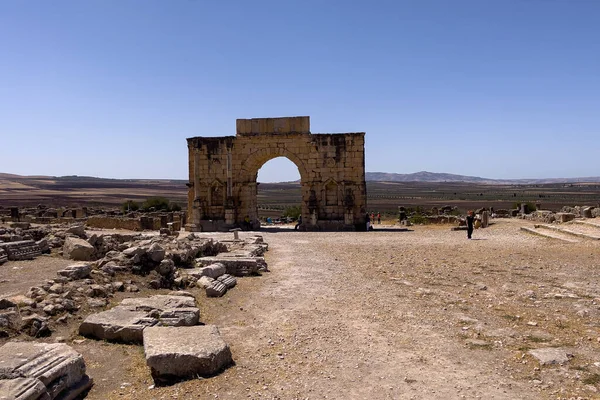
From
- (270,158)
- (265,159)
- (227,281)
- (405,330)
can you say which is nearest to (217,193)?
(265,159)

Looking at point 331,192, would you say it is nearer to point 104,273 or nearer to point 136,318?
point 104,273

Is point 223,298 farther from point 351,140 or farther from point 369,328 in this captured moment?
point 351,140

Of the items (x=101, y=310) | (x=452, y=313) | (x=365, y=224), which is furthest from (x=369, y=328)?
(x=365, y=224)

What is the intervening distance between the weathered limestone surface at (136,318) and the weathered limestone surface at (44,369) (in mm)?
1122

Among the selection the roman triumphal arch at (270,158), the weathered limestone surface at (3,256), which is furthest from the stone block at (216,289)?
the roman triumphal arch at (270,158)

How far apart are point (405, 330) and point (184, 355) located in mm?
2925

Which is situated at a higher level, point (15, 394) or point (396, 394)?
point (15, 394)

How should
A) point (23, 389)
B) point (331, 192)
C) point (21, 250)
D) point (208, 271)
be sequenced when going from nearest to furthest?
point (23, 389) → point (208, 271) → point (21, 250) → point (331, 192)

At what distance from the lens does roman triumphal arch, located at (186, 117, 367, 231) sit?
2303cm

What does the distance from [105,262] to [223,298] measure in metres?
2.59

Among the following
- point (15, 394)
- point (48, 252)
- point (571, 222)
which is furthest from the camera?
point (571, 222)

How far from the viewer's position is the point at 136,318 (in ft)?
20.3

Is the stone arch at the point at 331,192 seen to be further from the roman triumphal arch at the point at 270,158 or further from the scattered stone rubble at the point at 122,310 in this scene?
the scattered stone rubble at the point at 122,310

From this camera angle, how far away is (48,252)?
11398mm
